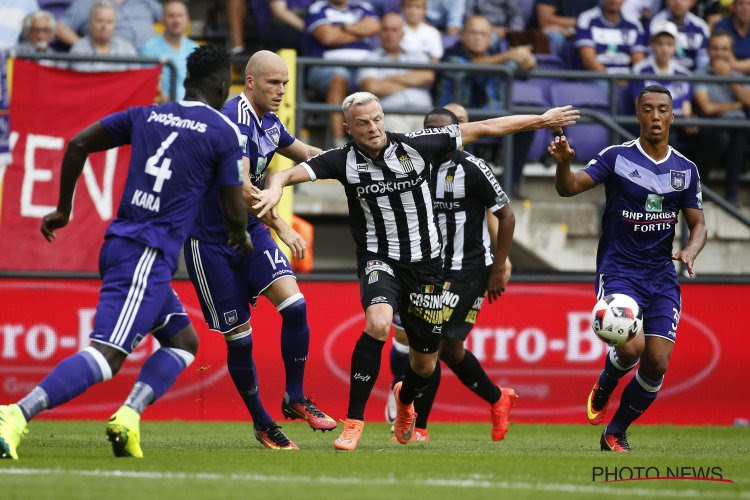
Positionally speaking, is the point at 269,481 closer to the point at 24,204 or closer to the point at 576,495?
the point at 576,495

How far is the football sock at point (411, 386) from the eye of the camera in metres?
9.09

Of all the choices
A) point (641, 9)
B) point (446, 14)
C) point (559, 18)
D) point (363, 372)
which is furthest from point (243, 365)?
point (641, 9)

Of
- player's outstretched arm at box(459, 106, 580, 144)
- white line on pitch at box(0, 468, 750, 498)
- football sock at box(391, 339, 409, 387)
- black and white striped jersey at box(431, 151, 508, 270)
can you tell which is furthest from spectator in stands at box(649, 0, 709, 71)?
white line on pitch at box(0, 468, 750, 498)

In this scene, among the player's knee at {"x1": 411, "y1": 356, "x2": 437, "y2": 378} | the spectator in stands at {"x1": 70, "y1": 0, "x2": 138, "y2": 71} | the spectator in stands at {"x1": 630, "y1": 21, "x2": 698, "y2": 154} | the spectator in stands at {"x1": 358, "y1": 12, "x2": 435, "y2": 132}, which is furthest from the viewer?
the spectator in stands at {"x1": 630, "y1": 21, "x2": 698, "y2": 154}

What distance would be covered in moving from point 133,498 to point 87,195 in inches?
269

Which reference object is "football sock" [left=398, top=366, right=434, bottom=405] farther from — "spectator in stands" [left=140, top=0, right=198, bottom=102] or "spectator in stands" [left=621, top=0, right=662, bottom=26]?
"spectator in stands" [left=621, top=0, right=662, bottom=26]

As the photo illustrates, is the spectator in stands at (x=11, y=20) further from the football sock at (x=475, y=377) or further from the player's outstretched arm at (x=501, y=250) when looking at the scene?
the football sock at (x=475, y=377)

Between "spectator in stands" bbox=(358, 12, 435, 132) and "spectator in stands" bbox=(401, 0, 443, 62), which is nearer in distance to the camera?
"spectator in stands" bbox=(358, 12, 435, 132)

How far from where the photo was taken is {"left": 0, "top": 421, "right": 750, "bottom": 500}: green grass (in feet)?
19.7

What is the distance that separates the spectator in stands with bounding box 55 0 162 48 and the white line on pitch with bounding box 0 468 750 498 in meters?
7.97

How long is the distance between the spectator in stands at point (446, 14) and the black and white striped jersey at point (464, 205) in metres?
5.66

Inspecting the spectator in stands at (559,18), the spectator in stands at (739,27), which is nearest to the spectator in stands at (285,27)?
the spectator in stands at (559,18)

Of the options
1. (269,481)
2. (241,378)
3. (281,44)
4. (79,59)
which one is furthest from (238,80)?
(269,481)

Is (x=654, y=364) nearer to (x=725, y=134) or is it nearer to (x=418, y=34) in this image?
(x=725, y=134)
